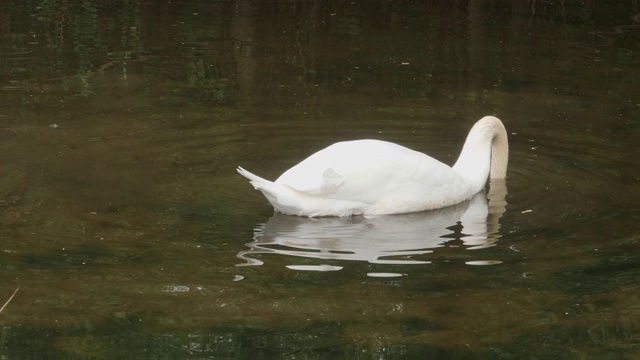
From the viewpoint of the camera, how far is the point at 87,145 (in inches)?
364

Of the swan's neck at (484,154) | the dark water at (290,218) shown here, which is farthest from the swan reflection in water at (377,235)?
the swan's neck at (484,154)

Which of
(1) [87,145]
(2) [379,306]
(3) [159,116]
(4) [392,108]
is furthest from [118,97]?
(2) [379,306]

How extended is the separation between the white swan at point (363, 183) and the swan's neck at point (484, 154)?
0.82ft

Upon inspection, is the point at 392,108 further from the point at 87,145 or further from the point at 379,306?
the point at 379,306

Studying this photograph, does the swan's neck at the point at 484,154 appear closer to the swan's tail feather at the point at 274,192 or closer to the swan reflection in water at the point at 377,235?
the swan reflection in water at the point at 377,235

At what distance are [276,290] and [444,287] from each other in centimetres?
85

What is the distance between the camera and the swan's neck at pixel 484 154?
8.70 meters

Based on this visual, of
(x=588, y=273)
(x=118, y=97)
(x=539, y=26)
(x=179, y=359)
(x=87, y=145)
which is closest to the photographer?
(x=179, y=359)

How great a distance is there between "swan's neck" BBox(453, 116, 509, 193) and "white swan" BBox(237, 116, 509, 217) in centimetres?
25

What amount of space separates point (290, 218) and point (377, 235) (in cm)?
61

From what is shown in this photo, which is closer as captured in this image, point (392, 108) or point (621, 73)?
point (392, 108)

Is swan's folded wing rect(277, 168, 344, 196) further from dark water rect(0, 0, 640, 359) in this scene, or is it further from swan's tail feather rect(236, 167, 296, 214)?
dark water rect(0, 0, 640, 359)

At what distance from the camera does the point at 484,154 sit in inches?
347

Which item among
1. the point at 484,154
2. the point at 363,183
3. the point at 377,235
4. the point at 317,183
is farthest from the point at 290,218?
the point at 484,154
